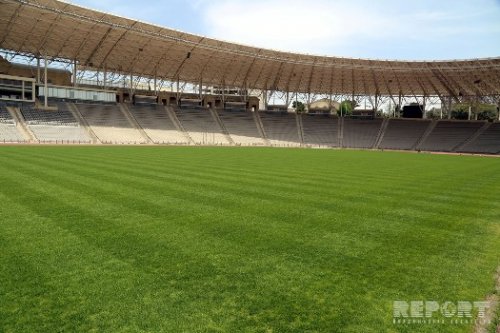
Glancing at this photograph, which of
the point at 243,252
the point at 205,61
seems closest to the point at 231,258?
the point at 243,252

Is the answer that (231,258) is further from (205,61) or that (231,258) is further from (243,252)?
(205,61)

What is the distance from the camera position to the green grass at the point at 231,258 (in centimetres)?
497

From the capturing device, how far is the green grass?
16.3 feet

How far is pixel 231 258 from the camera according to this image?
713 cm

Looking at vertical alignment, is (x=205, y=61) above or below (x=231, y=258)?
above

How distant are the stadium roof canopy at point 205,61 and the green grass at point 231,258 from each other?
43343mm

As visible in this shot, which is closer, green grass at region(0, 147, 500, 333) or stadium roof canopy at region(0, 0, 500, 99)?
green grass at region(0, 147, 500, 333)

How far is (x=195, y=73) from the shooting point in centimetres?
7325

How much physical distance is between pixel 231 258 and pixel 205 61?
62916 mm

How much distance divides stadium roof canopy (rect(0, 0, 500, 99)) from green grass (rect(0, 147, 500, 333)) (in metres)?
43.3

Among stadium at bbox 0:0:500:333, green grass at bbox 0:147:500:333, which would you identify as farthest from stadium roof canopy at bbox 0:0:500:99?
green grass at bbox 0:147:500:333

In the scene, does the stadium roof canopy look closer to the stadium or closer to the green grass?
the stadium

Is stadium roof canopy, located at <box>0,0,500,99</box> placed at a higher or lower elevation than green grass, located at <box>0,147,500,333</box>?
higher

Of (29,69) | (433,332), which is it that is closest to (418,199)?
(433,332)
